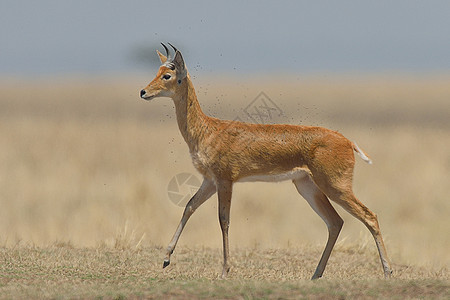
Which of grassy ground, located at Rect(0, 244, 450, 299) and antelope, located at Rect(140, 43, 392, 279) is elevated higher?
antelope, located at Rect(140, 43, 392, 279)

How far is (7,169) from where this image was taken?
20.8m

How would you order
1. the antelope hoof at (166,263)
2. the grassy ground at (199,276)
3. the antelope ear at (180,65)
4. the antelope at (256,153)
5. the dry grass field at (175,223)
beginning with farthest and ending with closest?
the antelope hoof at (166,263), the antelope ear at (180,65), the antelope at (256,153), the dry grass field at (175,223), the grassy ground at (199,276)

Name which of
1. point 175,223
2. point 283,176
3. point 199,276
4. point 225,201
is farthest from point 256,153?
point 175,223

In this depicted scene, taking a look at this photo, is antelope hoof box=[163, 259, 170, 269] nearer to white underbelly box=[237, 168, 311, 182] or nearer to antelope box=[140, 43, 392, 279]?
A: antelope box=[140, 43, 392, 279]

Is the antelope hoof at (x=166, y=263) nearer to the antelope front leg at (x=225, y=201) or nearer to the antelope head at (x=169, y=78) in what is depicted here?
the antelope front leg at (x=225, y=201)

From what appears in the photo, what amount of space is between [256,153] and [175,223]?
667 cm

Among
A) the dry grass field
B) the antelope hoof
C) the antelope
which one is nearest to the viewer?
the dry grass field

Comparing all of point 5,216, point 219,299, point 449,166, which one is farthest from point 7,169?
point 219,299

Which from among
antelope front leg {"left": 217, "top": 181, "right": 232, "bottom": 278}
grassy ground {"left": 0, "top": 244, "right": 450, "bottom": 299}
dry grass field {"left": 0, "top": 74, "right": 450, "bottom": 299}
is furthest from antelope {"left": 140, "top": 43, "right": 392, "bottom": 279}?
dry grass field {"left": 0, "top": 74, "right": 450, "bottom": 299}

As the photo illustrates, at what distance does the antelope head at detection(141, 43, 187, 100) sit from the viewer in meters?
9.80

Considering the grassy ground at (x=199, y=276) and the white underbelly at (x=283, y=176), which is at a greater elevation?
the white underbelly at (x=283, y=176)

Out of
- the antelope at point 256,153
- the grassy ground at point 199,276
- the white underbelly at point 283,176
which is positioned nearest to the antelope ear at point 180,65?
the antelope at point 256,153

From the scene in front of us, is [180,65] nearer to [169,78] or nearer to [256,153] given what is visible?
[169,78]

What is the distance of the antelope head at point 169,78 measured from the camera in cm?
980
